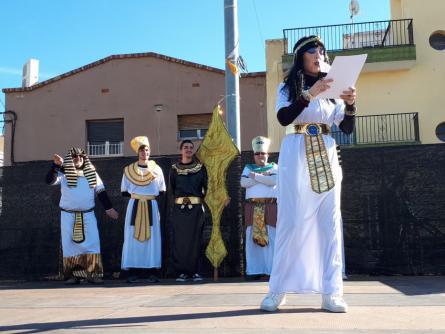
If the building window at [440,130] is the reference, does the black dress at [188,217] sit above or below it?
below

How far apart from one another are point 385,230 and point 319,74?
348 cm

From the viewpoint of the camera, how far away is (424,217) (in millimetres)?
6695

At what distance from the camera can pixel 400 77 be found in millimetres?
19516

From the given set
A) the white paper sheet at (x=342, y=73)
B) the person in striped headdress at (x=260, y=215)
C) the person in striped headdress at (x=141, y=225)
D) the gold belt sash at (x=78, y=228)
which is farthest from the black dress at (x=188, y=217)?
the white paper sheet at (x=342, y=73)

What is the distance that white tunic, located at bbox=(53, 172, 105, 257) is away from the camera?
6.82 metres

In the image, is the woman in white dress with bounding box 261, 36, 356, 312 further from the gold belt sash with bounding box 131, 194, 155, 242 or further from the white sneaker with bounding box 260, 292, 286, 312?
the gold belt sash with bounding box 131, 194, 155, 242

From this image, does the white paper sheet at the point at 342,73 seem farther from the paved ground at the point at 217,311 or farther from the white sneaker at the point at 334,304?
the paved ground at the point at 217,311

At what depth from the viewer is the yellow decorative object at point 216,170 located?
6949 millimetres

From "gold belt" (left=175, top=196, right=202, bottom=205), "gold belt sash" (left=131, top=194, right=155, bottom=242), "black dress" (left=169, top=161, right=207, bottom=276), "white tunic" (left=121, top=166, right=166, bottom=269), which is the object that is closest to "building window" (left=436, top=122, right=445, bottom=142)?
"black dress" (left=169, top=161, right=207, bottom=276)

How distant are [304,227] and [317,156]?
514 millimetres

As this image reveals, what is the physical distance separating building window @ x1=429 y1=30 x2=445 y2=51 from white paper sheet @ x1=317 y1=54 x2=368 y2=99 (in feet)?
58.6

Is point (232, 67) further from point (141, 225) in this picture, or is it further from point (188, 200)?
point (141, 225)

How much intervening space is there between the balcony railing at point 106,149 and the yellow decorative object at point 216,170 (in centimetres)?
1442

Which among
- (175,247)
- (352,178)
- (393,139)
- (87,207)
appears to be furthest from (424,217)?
(393,139)
